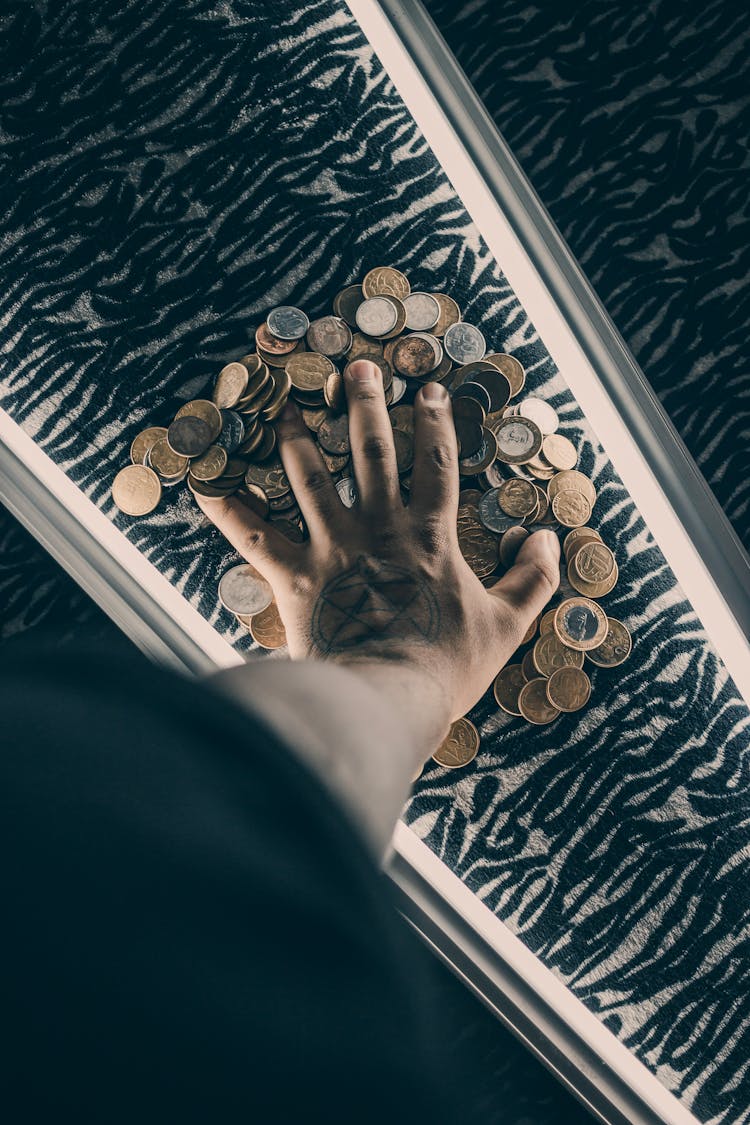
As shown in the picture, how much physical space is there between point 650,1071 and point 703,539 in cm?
75

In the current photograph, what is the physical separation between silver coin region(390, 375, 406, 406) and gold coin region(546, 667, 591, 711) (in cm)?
44

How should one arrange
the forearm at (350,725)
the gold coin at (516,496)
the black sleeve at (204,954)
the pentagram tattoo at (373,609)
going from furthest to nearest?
1. the gold coin at (516,496)
2. the pentagram tattoo at (373,609)
3. the forearm at (350,725)
4. the black sleeve at (204,954)

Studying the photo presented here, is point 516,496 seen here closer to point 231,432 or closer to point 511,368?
point 511,368

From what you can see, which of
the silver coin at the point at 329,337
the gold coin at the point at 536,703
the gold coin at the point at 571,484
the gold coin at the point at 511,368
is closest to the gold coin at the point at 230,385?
the silver coin at the point at 329,337

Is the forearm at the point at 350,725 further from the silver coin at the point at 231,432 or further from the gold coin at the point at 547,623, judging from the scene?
the silver coin at the point at 231,432

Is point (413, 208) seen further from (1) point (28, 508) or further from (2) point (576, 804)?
(2) point (576, 804)

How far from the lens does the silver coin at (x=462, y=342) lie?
40.8 inches

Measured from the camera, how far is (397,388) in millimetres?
1035

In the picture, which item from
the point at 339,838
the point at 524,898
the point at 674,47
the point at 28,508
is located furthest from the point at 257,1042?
the point at 674,47

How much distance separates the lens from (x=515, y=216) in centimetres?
105

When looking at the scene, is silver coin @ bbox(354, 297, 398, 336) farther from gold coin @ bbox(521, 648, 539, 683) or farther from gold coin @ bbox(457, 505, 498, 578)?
gold coin @ bbox(521, 648, 539, 683)

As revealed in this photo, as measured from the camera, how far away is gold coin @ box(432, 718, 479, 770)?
1.03 m

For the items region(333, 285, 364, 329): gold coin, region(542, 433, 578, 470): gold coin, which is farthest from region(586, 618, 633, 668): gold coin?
region(333, 285, 364, 329): gold coin

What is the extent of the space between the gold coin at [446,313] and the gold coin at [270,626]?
448 millimetres
